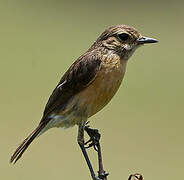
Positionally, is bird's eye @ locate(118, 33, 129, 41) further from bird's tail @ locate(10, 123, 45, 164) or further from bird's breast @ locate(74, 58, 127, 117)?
bird's tail @ locate(10, 123, 45, 164)

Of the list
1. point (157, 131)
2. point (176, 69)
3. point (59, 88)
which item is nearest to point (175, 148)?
point (157, 131)

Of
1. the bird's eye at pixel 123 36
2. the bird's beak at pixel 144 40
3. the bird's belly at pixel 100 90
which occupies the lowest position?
the bird's belly at pixel 100 90

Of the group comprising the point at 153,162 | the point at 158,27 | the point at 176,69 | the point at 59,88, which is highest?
the point at 158,27

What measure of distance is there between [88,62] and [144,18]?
2257 centimetres

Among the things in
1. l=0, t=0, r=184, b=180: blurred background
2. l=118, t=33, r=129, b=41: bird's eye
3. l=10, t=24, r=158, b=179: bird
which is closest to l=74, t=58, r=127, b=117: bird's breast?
l=10, t=24, r=158, b=179: bird

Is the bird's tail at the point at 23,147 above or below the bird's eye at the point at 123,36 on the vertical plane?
below

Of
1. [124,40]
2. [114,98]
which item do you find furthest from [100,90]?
[114,98]

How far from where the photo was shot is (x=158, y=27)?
2828cm

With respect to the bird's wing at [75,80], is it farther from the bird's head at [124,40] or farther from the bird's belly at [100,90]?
the bird's head at [124,40]

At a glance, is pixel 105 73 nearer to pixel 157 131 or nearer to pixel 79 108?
pixel 79 108

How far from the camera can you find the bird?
715 cm

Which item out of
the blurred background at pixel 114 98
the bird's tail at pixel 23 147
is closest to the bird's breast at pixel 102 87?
the bird's tail at pixel 23 147

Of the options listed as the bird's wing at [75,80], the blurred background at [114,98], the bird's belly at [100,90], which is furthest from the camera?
the blurred background at [114,98]

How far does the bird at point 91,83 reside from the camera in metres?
7.15
